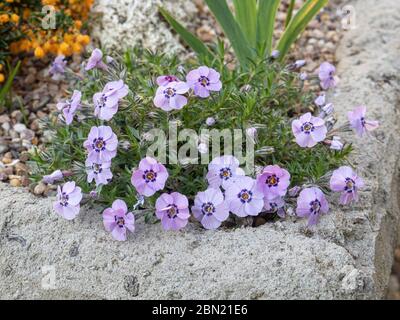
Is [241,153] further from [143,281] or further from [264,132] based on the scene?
[143,281]

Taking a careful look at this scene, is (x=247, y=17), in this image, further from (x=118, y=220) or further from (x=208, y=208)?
(x=118, y=220)

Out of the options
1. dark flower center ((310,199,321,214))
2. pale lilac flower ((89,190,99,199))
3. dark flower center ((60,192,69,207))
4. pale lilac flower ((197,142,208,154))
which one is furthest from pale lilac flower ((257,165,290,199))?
dark flower center ((60,192,69,207))

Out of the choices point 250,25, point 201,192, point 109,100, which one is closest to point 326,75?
point 250,25

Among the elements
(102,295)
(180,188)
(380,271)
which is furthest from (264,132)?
(102,295)

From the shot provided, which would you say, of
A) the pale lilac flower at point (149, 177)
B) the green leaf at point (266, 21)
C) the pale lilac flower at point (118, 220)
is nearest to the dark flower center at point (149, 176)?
the pale lilac flower at point (149, 177)

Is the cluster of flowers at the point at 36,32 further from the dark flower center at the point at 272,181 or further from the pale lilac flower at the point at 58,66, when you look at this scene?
the dark flower center at the point at 272,181

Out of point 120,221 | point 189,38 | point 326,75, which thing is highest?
point 189,38

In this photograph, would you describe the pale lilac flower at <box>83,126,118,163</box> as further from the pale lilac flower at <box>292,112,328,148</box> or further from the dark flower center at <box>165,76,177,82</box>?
the pale lilac flower at <box>292,112,328,148</box>

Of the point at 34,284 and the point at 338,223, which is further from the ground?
the point at 338,223
